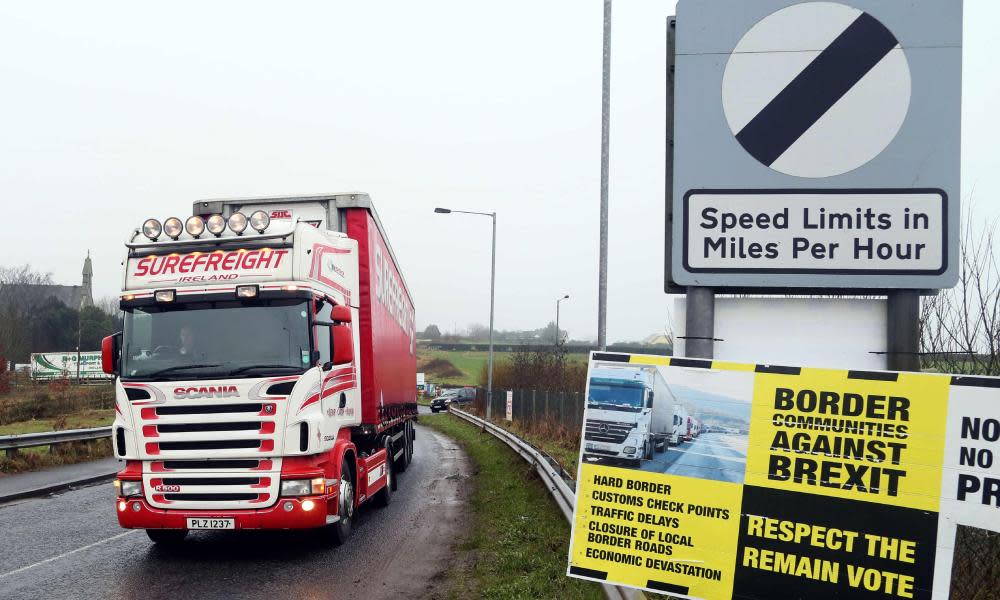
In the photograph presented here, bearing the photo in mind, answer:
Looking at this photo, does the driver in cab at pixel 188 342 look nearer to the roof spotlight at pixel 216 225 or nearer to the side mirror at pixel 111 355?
the side mirror at pixel 111 355

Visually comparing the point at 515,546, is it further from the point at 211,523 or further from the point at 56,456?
the point at 56,456

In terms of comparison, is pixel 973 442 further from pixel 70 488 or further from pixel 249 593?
pixel 70 488

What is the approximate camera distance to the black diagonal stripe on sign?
137 inches

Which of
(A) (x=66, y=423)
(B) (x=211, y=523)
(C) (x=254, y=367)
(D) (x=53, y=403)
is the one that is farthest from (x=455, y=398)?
(C) (x=254, y=367)

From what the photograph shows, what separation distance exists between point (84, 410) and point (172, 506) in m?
31.7

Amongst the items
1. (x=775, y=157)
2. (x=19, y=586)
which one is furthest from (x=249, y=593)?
(x=775, y=157)

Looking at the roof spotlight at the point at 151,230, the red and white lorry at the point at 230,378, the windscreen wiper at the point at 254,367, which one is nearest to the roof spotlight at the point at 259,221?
the red and white lorry at the point at 230,378

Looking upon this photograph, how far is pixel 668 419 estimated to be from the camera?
3.93 m

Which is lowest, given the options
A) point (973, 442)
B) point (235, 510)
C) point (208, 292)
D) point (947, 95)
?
point (235, 510)

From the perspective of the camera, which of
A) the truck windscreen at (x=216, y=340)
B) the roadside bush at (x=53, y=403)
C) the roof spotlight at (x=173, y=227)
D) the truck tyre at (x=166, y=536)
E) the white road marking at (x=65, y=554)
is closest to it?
the white road marking at (x=65, y=554)

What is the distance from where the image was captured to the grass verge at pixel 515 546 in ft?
23.9

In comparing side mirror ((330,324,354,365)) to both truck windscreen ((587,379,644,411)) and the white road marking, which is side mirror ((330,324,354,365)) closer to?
the white road marking

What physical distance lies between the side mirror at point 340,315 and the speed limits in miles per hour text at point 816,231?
6.21 m

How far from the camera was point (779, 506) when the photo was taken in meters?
3.72
